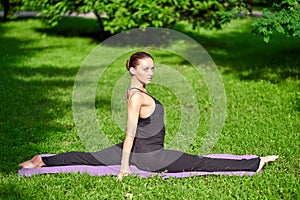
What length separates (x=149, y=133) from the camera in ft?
16.6

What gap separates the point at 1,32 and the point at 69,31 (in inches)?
87.0

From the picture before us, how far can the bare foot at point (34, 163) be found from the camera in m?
5.31

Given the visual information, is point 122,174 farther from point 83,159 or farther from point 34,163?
point 34,163

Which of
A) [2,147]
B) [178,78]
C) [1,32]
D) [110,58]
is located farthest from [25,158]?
[1,32]

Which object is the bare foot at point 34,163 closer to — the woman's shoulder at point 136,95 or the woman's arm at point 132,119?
the woman's arm at point 132,119

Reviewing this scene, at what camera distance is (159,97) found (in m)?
8.58

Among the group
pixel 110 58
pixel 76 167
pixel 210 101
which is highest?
pixel 76 167

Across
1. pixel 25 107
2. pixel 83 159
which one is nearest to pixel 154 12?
pixel 25 107

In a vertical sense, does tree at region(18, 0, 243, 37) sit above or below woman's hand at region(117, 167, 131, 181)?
below

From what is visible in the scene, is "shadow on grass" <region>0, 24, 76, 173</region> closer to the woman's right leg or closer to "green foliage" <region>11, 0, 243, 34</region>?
the woman's right leg

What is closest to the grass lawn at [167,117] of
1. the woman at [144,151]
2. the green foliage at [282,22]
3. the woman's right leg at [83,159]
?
the woman at [144,151]

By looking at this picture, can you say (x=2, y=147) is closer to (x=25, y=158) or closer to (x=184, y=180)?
(x=25, y=158)

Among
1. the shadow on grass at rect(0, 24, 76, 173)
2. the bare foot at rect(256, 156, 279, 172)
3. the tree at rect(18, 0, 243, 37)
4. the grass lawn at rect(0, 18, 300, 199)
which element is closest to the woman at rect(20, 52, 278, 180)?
the bare foot at rect(256, 156, 279, 172)

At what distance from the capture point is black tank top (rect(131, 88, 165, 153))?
198 inches
